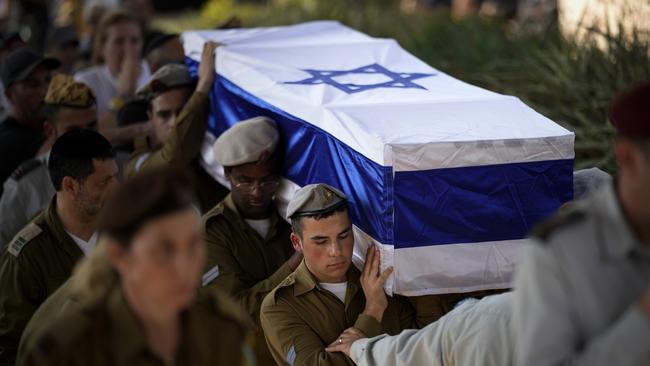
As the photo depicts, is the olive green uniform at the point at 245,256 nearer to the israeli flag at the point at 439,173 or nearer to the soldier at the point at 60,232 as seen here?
the israeli flag at the point at 439,173

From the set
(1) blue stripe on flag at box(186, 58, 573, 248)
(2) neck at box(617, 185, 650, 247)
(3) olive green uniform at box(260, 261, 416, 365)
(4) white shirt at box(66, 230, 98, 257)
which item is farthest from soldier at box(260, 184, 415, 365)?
(2) neck at box(617, 185, 650, 247)

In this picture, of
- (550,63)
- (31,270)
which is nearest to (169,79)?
(31,270)

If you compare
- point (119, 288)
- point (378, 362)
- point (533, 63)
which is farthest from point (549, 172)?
point (533, 63)

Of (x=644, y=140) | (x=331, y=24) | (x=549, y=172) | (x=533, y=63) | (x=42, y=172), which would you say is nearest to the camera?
(x=644, y=140)

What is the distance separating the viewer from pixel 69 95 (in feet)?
17.3

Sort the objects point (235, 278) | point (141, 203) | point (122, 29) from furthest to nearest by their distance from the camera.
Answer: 1. point (122, 29)
2. point (235, 278)
3. point (141, 203)

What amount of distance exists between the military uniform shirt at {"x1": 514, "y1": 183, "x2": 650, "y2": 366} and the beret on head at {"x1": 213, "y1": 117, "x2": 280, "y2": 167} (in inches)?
86.0

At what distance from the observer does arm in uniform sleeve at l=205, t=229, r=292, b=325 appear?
4.16 meters

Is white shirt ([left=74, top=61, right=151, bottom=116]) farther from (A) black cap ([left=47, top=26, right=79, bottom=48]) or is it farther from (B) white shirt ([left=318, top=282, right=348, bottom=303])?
(B) white shirt ([left=318, top=282, right=348, bottom=303])

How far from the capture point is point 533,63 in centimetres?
731

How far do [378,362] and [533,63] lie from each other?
422cm

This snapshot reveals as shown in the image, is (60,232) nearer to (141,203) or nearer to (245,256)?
(245,256)

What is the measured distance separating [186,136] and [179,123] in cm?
7

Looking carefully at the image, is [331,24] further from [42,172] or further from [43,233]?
[43,233]
